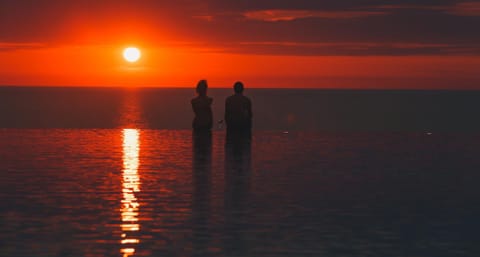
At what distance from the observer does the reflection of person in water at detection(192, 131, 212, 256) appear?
12.8m

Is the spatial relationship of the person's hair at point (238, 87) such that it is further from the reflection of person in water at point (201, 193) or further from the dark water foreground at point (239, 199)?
the dark water foreground at point (239, 199)

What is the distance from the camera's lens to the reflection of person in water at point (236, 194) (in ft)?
41.6

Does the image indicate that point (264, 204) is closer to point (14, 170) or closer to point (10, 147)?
point (14, 170)

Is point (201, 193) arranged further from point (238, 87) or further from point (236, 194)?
point (238, 87)

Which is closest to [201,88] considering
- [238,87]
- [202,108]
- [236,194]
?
[202,108]

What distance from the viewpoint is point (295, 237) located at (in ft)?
43.1

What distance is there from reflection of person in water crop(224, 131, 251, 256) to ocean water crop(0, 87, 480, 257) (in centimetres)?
2

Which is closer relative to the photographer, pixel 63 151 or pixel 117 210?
pixel 117 210

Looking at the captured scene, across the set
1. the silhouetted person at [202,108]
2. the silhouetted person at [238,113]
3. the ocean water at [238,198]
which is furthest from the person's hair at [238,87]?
the ocean water at [238,198]

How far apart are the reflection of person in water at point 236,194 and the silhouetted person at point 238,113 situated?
47.9 inches

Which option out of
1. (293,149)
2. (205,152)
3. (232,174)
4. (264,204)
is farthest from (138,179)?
(293,149)

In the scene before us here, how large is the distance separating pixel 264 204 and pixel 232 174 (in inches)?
174

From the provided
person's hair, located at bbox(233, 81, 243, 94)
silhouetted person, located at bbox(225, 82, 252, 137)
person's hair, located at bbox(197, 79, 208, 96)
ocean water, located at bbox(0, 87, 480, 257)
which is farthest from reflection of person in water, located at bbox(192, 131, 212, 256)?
person's hair, located at bbox(233, 81, 243, 94)

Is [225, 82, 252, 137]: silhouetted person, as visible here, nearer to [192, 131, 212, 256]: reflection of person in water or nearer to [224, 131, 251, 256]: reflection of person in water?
[192, 131, 212, 256]: reflection of person in water
